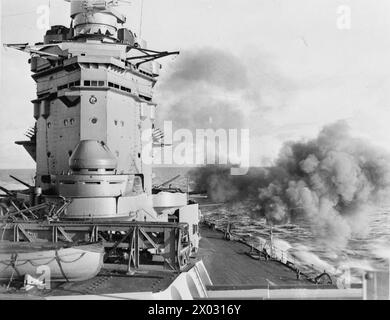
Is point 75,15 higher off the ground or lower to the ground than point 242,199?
higher

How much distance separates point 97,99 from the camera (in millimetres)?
17922

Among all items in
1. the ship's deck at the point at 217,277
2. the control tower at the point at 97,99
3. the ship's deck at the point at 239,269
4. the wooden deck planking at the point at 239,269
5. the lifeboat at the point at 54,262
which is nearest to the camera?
the ship's deck at the point at 217,277

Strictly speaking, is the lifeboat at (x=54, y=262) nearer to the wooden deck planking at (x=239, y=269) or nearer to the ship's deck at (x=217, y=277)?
the ship's deck at (x=217, y=277)

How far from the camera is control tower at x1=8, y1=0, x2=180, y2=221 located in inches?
701

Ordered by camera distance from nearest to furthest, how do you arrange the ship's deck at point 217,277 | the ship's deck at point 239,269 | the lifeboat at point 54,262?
the ship's deck at point 217,277, the lifeboat at point 54,262, the ship's deck at point 239,269

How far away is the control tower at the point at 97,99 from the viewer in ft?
58.4

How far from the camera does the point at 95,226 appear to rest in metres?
11.7

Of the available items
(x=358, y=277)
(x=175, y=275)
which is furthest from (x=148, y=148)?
(x=358, y=277)

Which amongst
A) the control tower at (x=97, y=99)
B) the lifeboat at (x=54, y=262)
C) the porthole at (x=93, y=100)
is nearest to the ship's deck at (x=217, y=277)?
the lifeboat at (x=54, y=262)

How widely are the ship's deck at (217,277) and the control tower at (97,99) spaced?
394 centimetres

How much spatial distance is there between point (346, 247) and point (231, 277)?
15923mm

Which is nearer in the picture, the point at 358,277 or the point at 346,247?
the point at 358,277

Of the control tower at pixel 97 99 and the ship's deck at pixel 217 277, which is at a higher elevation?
the control tower at pixel 97 99
